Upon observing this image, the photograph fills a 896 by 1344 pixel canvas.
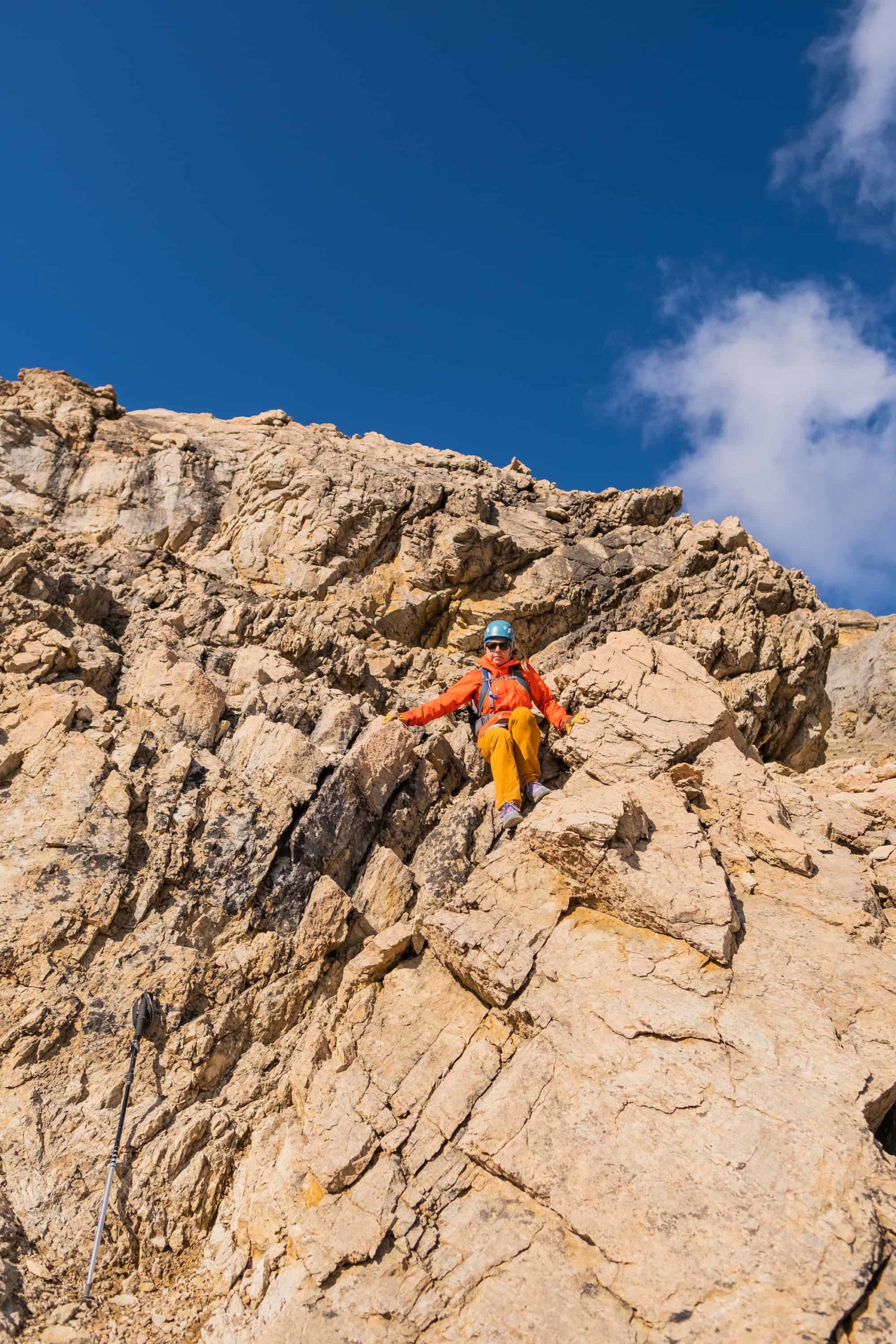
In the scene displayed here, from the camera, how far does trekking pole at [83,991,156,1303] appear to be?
5.04 m

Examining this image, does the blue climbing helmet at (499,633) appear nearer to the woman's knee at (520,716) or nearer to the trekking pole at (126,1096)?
the woman's knee at (520,716)

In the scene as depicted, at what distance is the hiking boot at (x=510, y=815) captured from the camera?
802cm

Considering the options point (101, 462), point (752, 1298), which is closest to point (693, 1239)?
point (752, 1298)

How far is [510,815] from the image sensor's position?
26.3ft

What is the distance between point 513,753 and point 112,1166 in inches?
213

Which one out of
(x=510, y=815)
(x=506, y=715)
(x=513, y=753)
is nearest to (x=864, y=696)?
(x=506, y=715)

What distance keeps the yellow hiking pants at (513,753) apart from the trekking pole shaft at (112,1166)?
14.2 ft

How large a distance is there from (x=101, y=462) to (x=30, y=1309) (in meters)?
13.6

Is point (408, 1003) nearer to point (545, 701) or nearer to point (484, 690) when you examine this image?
point (484, 690)

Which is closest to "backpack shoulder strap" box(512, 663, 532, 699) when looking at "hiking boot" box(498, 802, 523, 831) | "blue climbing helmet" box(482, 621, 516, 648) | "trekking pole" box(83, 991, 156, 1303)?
"blue climbing helmet" box(482, 621, 516, 648)

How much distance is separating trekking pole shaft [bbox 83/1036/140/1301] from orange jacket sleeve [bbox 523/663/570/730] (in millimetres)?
5723

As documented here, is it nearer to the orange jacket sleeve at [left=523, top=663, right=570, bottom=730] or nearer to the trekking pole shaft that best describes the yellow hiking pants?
the orange jacket sleeve at [left=523, top=663, right=570, bottom=730]

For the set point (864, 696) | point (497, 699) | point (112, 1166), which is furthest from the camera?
point (864, 696)

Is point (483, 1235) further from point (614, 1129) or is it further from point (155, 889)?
point (155, 889)
